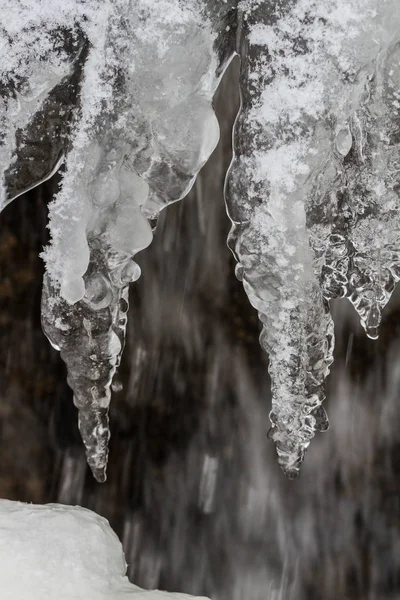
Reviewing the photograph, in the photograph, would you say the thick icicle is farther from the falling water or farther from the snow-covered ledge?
the falling water

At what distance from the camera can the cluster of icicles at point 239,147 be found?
0.78 meters

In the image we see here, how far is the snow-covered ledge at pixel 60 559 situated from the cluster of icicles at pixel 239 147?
38 centimetres

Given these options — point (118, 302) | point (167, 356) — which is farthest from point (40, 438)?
point (118, 302)

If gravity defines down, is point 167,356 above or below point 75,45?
below

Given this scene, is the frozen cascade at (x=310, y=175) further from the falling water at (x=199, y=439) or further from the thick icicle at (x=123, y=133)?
the falling water at (x=199, y=439)

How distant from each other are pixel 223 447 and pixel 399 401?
29.4 inches

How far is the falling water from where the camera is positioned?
2.60 metres

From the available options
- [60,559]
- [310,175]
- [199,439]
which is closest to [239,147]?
[310,175]

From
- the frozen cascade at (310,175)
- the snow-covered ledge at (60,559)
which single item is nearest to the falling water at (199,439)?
the snow-covered ledge at (60,559)

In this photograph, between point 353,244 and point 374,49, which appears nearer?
point 374,49

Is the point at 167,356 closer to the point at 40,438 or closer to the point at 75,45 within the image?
the point at 40,438

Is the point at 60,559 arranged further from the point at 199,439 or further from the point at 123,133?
the point at 199,439

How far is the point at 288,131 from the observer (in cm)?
78

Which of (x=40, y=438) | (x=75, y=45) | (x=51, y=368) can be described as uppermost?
(x=75, y=45)
